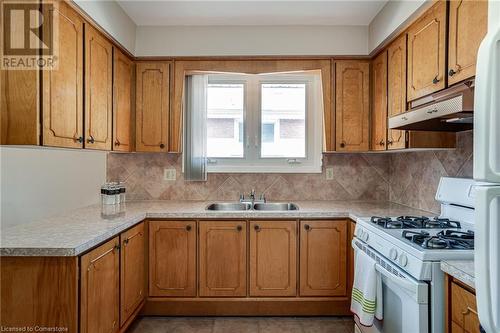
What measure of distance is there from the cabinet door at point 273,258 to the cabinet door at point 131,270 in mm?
845

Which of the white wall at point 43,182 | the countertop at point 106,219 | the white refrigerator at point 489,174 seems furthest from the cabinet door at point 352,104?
the white wall at point 43,182

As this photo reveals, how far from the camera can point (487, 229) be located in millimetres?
755

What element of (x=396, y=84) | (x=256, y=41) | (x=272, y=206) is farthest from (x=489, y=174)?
(x=256, y=41)

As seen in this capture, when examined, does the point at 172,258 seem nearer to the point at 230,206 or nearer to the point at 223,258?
the point at 223,258

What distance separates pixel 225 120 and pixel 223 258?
1339 mm

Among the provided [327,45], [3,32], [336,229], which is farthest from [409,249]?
[3,32]

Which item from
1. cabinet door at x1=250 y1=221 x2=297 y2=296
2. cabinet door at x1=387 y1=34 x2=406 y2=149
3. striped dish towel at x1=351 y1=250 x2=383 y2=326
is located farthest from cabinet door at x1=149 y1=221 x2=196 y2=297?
cabinet door at x1=387 y1=34 x2=406 y2=149

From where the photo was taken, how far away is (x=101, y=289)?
65.9 inches

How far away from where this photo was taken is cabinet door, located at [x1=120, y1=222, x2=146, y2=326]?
199cm

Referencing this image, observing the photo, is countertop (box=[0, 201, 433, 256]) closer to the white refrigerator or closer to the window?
the window

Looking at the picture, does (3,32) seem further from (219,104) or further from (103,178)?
(219,104)

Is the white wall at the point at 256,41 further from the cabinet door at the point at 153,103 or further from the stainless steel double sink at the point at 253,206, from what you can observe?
the stainless steel double sink at the point at 253,206

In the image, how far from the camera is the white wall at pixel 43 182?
171 centimetres

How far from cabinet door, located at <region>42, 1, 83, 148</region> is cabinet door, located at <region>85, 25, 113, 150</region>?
82mm
